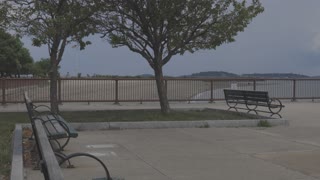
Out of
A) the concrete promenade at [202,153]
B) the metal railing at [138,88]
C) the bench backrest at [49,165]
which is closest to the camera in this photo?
the bench backrest at [49,165]

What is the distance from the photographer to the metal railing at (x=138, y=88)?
73.6 feet

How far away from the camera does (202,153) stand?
10.4 m

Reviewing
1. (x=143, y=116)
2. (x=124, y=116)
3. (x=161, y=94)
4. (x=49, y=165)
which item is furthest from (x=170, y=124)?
(x=49, y=165)

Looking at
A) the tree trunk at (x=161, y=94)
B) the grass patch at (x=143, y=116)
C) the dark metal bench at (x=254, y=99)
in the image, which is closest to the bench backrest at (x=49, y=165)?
the grass patch at (x=143, y=116)

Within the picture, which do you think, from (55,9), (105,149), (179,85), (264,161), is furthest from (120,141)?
(179,85)

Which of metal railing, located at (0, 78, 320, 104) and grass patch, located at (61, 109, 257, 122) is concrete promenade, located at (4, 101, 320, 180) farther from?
metal railing, located at (0, 78, 320, 104)

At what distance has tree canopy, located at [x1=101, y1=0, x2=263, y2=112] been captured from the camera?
51.8ft

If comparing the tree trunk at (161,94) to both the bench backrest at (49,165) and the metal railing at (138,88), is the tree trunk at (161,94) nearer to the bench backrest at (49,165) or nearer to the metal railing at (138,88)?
the metal railing at (138,88)

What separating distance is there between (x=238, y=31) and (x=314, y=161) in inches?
310

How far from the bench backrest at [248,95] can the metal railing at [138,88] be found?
190 inches

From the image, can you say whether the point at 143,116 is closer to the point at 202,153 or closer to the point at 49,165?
the point at 202,153

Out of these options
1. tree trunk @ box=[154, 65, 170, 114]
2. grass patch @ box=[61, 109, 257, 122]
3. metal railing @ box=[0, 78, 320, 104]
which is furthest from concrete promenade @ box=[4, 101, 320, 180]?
metal railing @ box=[0, 78, 320, 104]

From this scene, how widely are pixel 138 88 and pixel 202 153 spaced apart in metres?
13.7

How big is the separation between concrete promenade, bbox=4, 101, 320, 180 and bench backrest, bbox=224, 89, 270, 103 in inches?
73.4
